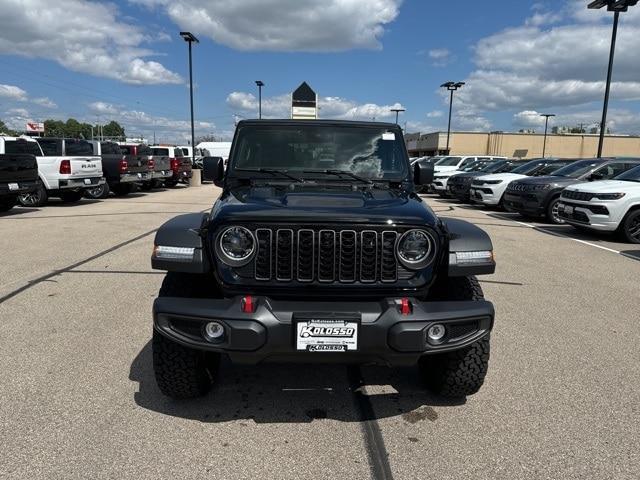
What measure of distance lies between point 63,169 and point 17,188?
2296mm

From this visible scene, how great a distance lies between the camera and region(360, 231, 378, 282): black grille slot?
9.66 ft

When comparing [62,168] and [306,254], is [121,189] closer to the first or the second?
[62,168]

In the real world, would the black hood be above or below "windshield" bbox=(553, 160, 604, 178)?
below

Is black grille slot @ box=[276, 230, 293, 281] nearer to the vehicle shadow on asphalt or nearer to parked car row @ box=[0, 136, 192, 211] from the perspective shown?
the vehicle shadow on asphalt

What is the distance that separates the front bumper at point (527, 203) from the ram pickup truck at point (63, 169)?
456 inches

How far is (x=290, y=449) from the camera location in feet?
9.33

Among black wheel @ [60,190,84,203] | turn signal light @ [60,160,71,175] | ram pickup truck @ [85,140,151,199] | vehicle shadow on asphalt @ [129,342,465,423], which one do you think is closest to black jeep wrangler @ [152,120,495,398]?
vehicle shadow on asphalt @ [129,342,465,423]

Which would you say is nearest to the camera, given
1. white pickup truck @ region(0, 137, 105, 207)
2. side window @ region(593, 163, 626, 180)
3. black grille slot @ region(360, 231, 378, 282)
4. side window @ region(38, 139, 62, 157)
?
black grille slot @ region(360, 231, 378, 282)

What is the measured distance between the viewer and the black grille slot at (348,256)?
293cm

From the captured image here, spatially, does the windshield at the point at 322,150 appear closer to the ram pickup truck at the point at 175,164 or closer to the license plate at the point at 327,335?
the license plate at the point at 327,335

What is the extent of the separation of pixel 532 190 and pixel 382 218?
11055 mm

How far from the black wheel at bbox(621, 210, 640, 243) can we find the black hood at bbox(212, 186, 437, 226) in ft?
26.2

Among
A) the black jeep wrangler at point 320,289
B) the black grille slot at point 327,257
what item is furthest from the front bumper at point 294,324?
the black grille slot at point 327,257

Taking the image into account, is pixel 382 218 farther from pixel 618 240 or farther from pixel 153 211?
pixel 153 211
